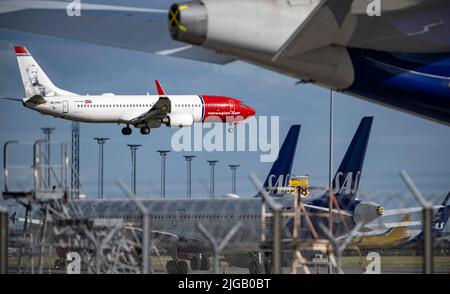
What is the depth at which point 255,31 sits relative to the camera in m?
17.4

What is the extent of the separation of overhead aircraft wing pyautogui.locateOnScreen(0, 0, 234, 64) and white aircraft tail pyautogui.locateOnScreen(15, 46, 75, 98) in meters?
15.9

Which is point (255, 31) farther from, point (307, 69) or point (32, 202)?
point (32, 202)

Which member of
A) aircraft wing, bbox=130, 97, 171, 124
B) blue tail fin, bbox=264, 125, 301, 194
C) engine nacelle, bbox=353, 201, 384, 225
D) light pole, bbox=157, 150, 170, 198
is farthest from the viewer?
aircraft wing, bbox=130, 97, 171, 124

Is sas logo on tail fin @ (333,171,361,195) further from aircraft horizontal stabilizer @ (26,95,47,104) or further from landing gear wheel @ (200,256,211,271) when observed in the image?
aircraft horizontal stabilizer @ (26,95,47,104)

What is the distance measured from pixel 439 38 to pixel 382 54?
1612 mm

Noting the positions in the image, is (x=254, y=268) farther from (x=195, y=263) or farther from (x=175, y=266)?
(x=195, y=263)

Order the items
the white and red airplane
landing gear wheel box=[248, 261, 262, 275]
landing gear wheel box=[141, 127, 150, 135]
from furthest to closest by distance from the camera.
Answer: landing gear wheel box=[141, 127, 150, 135], the white and red airplane, landing gear wheel box=[248, 261, 262, 275]

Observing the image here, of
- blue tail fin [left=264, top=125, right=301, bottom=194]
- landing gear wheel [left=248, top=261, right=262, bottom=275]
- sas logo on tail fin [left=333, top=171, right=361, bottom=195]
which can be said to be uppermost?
blue tail fin [left=264, top=125, right=301, bottom=194]

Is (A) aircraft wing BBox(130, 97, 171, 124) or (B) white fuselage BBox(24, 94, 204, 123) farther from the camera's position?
(A) aircraft wing BBox(130, 97, 171, 124)

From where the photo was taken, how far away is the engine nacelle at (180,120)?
42.0 meters

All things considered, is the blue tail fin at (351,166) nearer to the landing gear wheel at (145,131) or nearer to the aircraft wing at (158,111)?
the landing gear wheel at (145,131)

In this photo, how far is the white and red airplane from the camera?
39.4 metres

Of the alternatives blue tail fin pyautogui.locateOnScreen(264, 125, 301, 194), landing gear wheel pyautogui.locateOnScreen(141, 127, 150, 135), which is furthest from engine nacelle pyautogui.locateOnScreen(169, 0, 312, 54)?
blue tail fin pyautogui.locateOnScreen(264, 125, 301, 194)
